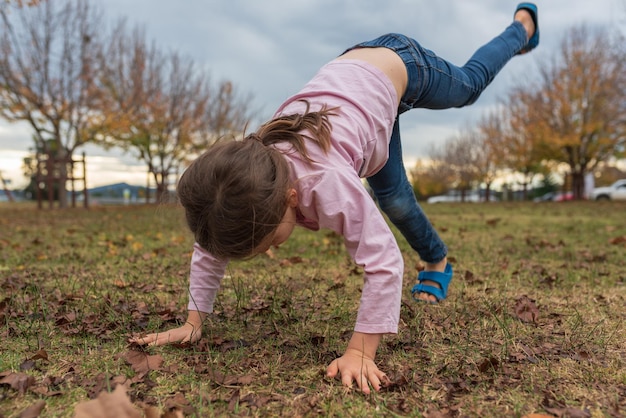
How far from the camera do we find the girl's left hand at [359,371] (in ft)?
5.87

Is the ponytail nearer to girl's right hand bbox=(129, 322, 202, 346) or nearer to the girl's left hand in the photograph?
the girl's left hand

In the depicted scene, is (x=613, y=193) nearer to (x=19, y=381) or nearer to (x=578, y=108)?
(x=578, y=108)

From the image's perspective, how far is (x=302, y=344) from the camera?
7.39ft

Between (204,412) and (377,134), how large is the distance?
1.45 m

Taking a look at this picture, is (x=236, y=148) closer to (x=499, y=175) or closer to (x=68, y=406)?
(x=68, y=406)

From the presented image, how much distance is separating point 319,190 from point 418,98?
127 centimetres

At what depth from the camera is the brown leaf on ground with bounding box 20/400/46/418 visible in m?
1.52

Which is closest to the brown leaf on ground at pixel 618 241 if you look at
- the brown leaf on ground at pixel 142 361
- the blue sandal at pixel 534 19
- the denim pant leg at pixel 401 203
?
the blue sandal at pixel 534 19

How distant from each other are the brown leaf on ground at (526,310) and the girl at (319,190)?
0.95 m

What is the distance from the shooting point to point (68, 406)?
1605 millimetres

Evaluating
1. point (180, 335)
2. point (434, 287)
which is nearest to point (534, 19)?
point (434, 287)

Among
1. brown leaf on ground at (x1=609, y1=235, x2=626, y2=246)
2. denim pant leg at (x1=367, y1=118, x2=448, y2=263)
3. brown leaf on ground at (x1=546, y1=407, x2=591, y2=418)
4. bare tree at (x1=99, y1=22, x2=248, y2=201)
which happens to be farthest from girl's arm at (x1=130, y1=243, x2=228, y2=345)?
bare tree at (x1=99, y1=22, x2=248, y2=201)

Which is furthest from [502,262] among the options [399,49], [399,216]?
[399,49]

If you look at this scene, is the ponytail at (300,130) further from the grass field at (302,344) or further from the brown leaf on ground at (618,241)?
the brown leaf on ground at (618,241)
